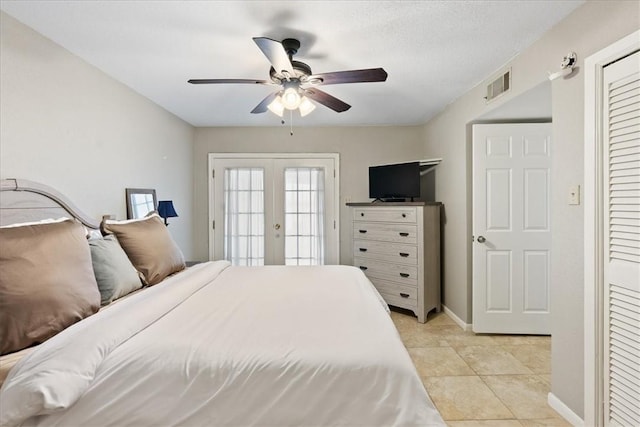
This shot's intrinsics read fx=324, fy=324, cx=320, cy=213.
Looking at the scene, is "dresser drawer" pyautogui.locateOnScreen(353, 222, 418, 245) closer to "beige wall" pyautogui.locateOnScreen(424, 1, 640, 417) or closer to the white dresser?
the white dresser

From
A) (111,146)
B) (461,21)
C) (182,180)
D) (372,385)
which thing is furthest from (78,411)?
(182,180)

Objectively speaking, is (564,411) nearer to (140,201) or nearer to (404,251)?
(404,251)

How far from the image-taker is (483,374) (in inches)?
97.3


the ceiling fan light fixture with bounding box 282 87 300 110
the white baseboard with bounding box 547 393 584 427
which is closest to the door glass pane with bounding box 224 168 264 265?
the ceiling fan light fixture with bounding box 282 87 300 110

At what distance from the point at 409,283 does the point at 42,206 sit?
3.33 m

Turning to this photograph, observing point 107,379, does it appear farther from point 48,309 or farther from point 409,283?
point 409,283

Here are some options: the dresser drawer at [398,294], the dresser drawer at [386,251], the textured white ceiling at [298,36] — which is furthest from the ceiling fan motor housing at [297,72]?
the dresser drawer at [398,294]

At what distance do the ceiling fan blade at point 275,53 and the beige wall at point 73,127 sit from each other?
146 cm

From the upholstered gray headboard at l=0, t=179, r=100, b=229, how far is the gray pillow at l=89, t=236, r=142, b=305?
0.38m

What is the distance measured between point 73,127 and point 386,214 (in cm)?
306

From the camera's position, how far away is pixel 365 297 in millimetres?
1892

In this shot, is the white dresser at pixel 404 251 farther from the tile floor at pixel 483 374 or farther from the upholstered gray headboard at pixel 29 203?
the upholstered gray headboard at pixel 29 203

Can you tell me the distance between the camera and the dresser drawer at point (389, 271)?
370 centimetres

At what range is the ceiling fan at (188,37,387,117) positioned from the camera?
193cm
